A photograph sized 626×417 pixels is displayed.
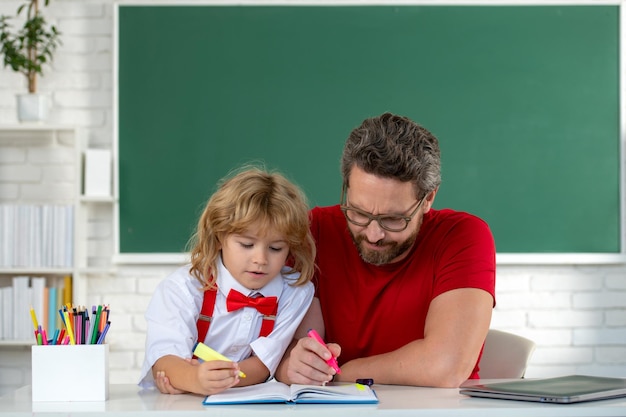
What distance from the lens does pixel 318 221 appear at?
2.32m

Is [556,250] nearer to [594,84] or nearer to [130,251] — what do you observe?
[594,84]

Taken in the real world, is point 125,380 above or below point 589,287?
below

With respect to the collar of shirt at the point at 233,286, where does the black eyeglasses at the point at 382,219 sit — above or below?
above

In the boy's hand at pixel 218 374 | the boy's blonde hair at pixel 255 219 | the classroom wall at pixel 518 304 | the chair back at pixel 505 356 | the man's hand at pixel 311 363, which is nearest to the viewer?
the boy's hand at pixel 218 374

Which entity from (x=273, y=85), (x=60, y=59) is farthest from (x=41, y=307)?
(x=273, y=85)

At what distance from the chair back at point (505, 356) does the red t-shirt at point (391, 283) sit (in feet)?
0.75

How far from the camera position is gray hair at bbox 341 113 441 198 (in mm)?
2035

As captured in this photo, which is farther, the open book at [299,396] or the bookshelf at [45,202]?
the bookshelf at [45,202]

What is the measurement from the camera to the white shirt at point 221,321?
1.86 metres

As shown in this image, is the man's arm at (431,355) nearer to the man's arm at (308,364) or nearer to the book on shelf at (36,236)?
the man's arm at (308,364)

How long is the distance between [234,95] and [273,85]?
0.19m

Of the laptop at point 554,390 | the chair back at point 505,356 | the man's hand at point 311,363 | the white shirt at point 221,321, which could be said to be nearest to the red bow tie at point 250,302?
the white shirt at point 221,321

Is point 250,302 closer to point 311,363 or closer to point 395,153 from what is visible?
point 311,363

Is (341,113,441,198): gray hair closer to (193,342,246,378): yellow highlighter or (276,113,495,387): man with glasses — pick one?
(276,113,495,387): man with glasses
